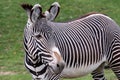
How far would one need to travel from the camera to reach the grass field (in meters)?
14.7

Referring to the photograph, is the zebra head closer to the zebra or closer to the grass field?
the zebra

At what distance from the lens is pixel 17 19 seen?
20.3 metres

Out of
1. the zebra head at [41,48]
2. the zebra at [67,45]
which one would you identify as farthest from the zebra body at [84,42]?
the zebra head at [41,48]

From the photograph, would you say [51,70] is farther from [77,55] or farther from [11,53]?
[11,53]

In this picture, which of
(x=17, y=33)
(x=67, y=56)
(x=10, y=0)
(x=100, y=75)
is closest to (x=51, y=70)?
(x=67, y=56)

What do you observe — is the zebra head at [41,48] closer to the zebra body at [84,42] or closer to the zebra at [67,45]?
the zebra at [67,45]

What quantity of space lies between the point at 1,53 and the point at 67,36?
9.97 metres

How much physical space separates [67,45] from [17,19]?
44.8 ft

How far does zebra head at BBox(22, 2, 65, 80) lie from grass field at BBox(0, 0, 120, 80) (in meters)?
6.65

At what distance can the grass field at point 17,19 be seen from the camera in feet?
48.2

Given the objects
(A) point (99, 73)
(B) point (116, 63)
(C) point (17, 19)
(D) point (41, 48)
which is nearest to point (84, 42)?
(B) point (116, 63)

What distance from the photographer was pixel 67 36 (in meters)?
6.96

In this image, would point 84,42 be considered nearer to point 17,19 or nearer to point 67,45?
point 67,45

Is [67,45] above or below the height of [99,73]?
above
